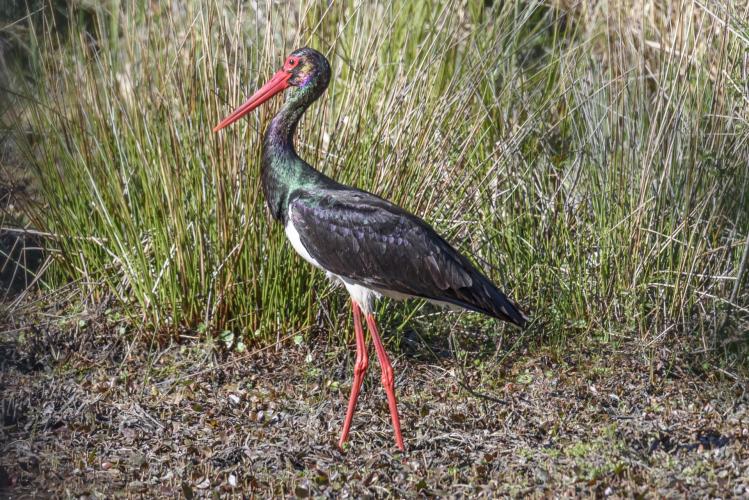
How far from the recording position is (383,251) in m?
4.57

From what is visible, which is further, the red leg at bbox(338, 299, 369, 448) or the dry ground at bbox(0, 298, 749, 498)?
the red leg at bbox(338, 299, 369, 448)

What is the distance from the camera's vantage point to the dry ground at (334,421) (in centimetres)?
402

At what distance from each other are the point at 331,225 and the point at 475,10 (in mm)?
3087

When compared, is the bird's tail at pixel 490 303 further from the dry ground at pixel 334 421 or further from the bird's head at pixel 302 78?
the bird's head at pixel 302 78

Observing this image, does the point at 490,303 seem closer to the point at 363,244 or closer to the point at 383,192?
the point at 363,244

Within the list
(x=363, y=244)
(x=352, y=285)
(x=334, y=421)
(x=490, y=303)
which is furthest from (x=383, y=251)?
(x=334, y=421)

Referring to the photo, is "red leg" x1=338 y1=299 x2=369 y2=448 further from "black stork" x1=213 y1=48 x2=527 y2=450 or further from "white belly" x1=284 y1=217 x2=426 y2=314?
"white belly" x1=284 y1=217 x2=426 y2=314

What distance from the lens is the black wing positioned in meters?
4.51

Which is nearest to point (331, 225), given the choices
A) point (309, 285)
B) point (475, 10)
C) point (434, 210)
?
point (309, 285)

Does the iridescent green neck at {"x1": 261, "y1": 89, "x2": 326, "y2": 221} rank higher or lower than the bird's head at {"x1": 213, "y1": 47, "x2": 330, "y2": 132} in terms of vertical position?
lower

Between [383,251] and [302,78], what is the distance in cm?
88

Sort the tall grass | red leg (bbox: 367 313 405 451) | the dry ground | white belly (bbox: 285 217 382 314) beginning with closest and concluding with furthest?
the dry ground, red leg (bbox: 367 313 405 451), white belly (bbox: 285 217 382 314), the tall grass

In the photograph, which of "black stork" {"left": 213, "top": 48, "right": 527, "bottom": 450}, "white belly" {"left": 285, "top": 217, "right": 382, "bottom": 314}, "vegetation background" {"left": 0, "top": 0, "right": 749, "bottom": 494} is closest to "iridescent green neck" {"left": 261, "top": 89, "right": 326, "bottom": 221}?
"black stork" {"left": 213, "top": 48, "right": 527, "bottom": 450}

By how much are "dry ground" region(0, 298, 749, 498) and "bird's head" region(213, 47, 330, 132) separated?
125 centimetres
